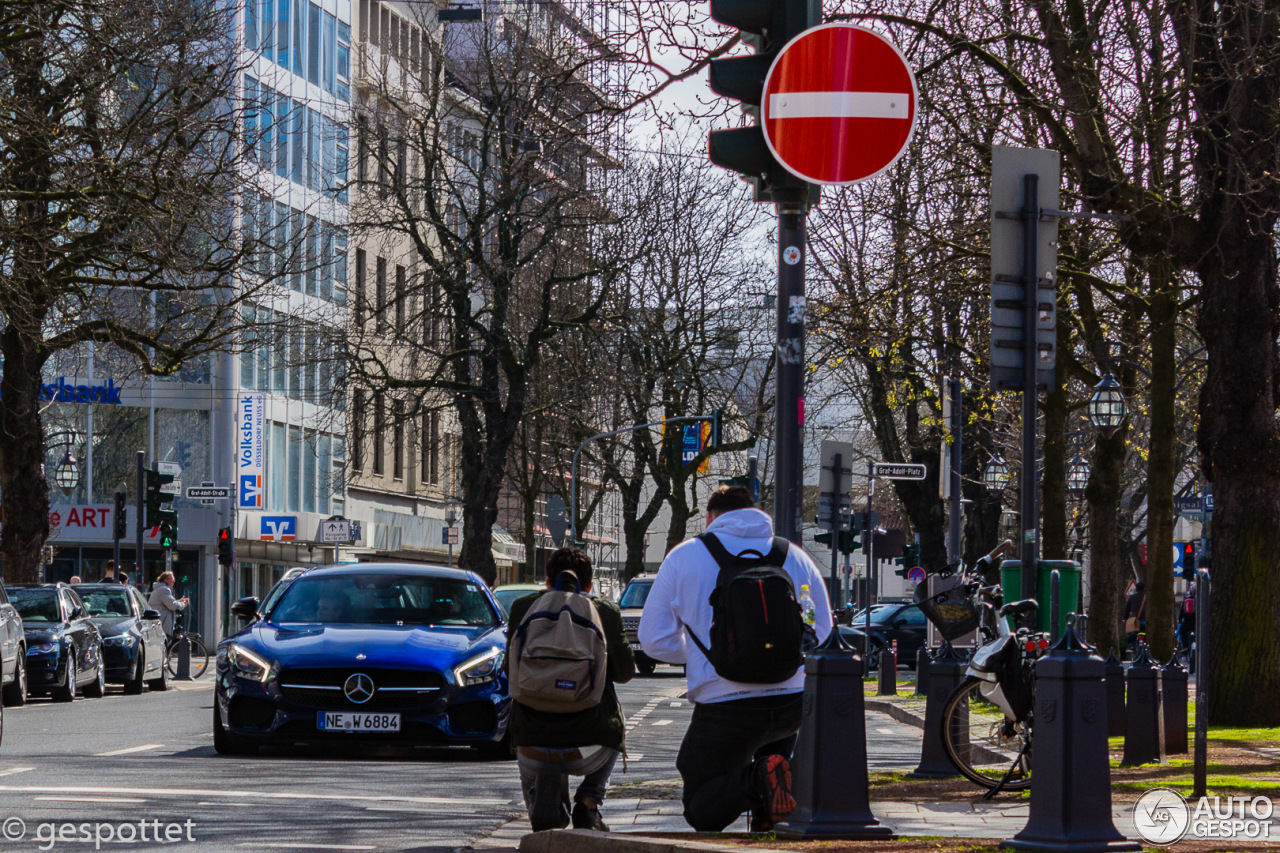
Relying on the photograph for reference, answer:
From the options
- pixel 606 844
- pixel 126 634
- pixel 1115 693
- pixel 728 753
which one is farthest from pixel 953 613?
pixel 126 634

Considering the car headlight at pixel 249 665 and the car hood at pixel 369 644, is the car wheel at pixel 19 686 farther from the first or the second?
the car headlight at pixel 249 665

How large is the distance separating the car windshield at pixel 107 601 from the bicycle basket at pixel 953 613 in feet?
65.8

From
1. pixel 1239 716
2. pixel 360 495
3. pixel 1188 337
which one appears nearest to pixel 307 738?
pixel 1239 716

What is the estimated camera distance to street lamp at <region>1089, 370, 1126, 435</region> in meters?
28.2

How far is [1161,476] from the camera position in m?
23.9

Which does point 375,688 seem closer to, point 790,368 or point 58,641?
point 790,368

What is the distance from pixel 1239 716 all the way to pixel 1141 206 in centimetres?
441

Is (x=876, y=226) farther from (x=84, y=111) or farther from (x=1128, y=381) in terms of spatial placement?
(x=84, y=111)

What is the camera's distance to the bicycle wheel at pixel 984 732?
12609 millimetres

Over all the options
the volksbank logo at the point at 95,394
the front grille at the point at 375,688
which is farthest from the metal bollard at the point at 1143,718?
the volksbank logo at the point at 95,394

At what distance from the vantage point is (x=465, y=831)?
1106cm

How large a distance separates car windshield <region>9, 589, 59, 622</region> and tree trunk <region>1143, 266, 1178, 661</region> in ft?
45.5

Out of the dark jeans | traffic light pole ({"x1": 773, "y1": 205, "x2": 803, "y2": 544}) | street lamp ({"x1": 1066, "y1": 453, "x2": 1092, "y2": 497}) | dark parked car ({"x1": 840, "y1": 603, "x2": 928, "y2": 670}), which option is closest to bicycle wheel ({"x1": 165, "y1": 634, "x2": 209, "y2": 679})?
dark parked car ({"x1": 840, "y1": 603, "x2": 928, "y2": 670})

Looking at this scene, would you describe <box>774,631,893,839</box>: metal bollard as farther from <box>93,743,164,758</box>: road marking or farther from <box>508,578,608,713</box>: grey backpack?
Answer: <box>93,743,164,758</box>: road marking
